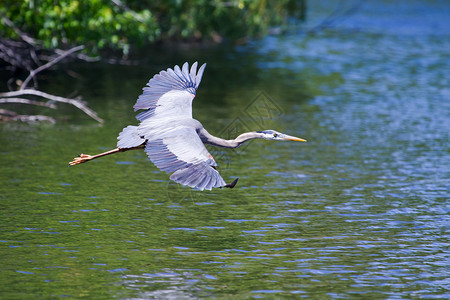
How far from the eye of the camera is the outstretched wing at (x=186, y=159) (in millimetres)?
9922

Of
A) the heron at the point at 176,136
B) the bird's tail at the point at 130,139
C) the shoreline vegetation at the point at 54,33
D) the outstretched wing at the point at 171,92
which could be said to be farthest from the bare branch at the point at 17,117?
the bird's tail at the point at 130,139

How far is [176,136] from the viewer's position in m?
10.8

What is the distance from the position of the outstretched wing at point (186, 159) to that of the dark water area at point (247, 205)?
3.77 ft

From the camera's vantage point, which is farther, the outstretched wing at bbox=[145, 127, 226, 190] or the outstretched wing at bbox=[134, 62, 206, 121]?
the outstretched wing at bbox=[134, 62, 206, 121]

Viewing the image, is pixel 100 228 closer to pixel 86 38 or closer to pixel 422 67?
pixel 86 38

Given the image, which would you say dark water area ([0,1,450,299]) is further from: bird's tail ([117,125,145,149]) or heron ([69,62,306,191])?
bird's tail ([117,125,145,149])

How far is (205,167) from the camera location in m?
10.1

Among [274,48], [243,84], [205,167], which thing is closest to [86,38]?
[243,84]

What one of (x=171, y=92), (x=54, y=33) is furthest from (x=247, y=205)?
(x=54, y=33)

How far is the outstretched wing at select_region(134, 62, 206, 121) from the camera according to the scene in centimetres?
1153

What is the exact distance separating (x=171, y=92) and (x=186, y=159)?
5.66 feet

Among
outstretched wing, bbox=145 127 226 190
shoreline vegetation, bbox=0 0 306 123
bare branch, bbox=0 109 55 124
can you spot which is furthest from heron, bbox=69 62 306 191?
bare branch, bbox=0 109 55 124

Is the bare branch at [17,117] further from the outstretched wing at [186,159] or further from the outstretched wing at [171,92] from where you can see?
the outstretched wing at [186,159]

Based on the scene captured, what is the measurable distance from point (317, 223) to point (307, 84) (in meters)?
17.3
